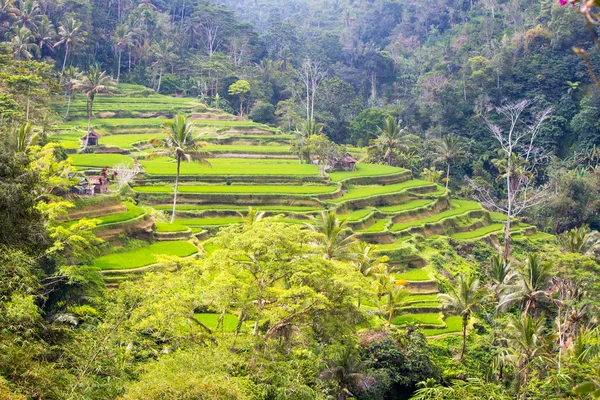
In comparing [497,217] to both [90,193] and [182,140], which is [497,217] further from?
[90,193]

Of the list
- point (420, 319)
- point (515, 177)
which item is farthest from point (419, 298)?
point (515, 177)

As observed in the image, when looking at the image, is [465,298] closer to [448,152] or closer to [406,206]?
[406,206]

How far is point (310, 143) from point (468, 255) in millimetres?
14914

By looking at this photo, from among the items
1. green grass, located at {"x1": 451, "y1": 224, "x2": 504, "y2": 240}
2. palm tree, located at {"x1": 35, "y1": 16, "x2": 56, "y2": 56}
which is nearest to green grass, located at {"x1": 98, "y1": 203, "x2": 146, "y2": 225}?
green grass, located at {"x1": 451, "y1": 224, "x2": 504, "y2": 240}

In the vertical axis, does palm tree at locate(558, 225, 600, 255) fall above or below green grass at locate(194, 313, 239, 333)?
above

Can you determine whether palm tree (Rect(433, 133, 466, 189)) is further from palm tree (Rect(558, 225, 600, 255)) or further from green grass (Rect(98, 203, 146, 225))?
green grass (Rect(98, 203, 146, 225))

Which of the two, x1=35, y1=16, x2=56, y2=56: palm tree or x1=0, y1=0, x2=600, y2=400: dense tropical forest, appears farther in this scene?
x1=35, y1=16, x2=56, y2=56: palm tree

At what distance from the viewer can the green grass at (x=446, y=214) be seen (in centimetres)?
3536

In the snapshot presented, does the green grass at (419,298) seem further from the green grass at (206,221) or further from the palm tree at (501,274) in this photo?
the green grass at (206,221)

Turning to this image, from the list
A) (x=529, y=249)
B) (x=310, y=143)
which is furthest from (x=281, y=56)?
(x=529, y=249)

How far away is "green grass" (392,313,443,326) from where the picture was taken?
84.7ft

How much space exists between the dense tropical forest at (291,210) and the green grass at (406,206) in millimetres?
357

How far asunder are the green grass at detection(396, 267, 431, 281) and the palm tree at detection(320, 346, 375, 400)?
11112mm

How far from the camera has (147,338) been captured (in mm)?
16031
